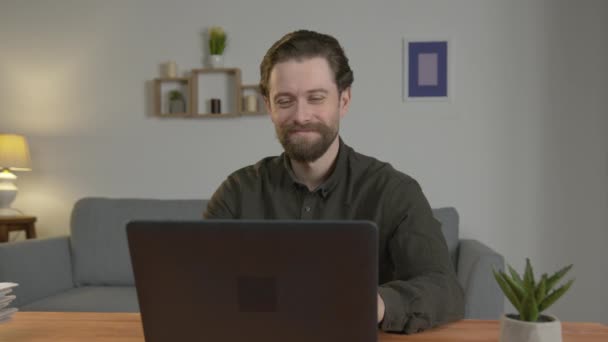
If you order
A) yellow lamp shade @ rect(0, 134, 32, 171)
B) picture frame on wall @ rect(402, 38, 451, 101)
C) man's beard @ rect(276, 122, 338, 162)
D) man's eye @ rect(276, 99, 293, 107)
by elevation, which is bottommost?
yellow lamp shade @ rect(0, 134, 32, 171)

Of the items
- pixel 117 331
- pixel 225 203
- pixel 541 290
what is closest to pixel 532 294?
pixel 541 290

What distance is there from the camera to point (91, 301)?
7.72 feet

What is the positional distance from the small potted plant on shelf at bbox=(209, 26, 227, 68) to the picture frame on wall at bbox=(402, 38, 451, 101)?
1005mm

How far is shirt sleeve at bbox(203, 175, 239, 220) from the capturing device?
141 centimetres

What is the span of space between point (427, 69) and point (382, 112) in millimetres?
334

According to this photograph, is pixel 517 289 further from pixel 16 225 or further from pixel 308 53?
pixel 16 225

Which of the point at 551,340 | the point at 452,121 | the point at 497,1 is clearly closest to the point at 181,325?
the point at 551,340

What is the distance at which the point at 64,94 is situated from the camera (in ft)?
10.5

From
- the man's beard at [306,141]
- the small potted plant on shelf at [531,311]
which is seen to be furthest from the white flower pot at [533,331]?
the man's beard at [306,141]

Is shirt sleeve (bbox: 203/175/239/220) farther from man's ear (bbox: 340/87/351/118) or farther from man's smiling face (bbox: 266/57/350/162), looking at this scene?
man's ear (bbox: 340/87/351/118)

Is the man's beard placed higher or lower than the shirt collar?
higher

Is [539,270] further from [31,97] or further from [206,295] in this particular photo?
[31,97]

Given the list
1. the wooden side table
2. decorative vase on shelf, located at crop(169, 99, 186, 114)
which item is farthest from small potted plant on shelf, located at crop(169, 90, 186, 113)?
the wooden side table

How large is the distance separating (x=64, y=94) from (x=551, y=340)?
3.17m
